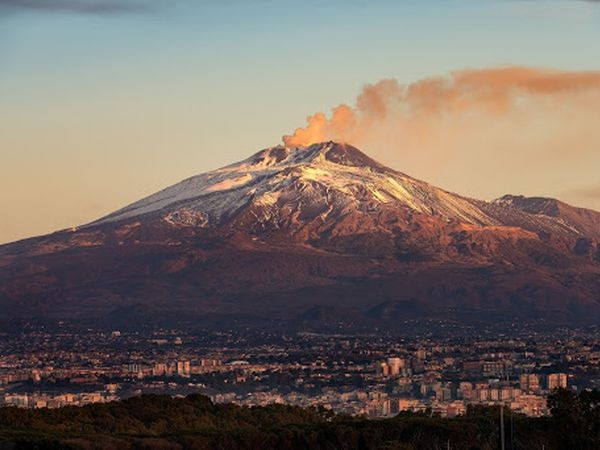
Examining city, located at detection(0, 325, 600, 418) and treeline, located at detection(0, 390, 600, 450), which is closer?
treeline, located at detection(0, 390, 600, 450)

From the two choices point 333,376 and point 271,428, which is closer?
point 271,428

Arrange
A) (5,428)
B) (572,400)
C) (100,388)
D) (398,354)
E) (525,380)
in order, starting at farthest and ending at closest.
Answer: (398,354), (100,388), (525,380), (5,428), (572,400)

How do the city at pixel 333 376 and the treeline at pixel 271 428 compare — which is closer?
the treeline at pixel 271 428

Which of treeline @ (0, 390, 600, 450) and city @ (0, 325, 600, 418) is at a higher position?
city @ (0, 325, 600, 418)

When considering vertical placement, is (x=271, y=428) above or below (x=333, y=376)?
below

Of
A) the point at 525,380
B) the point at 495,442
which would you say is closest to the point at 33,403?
the point at 525,380

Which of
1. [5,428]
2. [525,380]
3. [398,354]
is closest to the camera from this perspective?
[5,428]

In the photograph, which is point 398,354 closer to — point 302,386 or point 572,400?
point 302,386

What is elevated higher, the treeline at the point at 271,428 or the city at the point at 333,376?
the city at the point at 333,376
